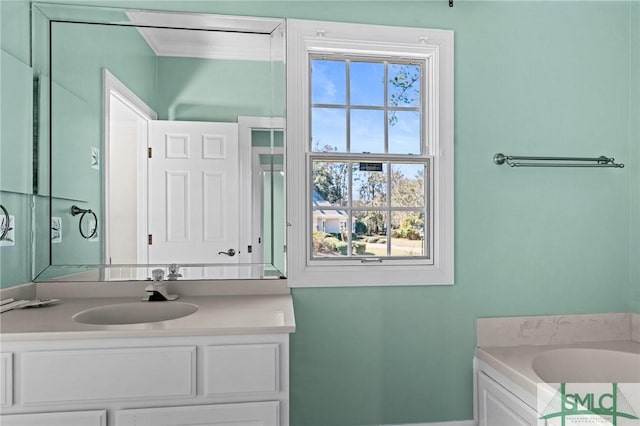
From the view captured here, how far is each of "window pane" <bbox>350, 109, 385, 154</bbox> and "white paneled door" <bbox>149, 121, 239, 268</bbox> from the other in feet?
1.98

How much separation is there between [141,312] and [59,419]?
1.69ft

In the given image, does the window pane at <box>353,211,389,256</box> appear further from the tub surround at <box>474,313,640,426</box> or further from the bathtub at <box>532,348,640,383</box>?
the bathtub at <box>532,348,640,383</box>

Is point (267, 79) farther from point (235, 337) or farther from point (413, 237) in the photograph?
point (235, 337)

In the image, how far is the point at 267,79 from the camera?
203cm

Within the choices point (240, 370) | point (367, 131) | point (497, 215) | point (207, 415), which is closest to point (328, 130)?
point (367, 131)

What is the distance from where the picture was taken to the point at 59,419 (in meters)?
1.32

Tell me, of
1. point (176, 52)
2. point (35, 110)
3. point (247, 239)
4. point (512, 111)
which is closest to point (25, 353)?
point (247, 239)

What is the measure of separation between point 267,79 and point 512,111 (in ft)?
4.18

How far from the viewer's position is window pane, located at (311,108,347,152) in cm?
212

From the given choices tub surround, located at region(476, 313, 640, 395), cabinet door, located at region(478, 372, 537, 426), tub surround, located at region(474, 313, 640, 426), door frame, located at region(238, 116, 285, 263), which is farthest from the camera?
tub surround, located at region(476, 313, 640, 395)

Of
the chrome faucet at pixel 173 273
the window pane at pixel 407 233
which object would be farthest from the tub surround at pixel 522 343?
the chrome faucet at pixel 173 273

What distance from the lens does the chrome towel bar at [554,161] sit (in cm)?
210

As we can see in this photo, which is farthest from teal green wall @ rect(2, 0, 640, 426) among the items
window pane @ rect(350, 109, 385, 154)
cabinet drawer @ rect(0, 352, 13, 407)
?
cabinet drawer @ rect(0, 352, 13, 407)

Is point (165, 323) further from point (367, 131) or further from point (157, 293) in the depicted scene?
point (367, 131)
